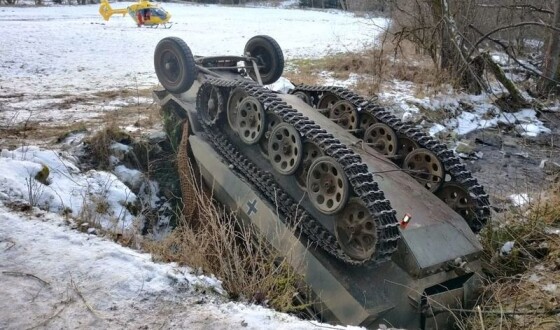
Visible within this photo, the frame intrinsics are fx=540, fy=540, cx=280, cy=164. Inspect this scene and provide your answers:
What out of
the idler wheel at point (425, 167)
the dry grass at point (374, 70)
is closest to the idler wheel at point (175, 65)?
the idler wheel at point (425, 167)

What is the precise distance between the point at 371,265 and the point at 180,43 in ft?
13.6

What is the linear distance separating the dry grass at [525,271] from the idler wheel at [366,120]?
1.86 m

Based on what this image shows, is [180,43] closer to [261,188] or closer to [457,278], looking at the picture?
[261,188]

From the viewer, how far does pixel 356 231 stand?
4.86m

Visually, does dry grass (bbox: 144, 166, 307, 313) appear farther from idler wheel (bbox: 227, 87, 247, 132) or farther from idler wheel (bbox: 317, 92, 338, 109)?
idler wheel (bbox: 317, 92, 338, 109)

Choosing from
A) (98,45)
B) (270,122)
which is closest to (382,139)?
(270,122)

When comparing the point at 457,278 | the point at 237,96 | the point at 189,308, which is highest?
the point at 237,96

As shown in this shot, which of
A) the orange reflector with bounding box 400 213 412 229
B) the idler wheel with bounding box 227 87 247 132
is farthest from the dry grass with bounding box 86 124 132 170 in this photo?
the orange reflector with bounding box 400 213 412 229

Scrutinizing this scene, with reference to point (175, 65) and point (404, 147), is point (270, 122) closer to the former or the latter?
point (404, 147)

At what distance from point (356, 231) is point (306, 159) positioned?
924 millimetres

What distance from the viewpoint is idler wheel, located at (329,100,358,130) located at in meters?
6.80

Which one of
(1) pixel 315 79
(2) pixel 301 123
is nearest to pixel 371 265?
(2) pixel 301 123

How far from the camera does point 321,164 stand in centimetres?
501

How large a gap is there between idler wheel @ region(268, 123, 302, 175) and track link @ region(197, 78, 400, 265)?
84 mm
